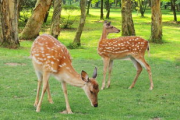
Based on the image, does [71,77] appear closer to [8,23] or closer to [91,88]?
[91,88]

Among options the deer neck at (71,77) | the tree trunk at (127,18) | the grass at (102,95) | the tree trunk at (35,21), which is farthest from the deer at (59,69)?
the tree trunk at (127,18)

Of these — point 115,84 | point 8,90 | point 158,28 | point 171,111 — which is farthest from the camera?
point 158,28

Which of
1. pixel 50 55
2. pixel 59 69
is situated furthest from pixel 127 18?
pixel 59 69

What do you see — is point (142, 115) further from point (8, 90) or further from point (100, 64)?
point (100, 64)

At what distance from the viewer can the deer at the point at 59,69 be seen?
6.84 meters

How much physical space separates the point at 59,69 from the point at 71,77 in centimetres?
30

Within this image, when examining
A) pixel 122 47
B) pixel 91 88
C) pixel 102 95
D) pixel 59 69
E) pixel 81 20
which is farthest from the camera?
pixel 81 20

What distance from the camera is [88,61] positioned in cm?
1538

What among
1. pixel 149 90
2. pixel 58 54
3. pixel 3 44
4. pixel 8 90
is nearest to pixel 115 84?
pixel 149 90

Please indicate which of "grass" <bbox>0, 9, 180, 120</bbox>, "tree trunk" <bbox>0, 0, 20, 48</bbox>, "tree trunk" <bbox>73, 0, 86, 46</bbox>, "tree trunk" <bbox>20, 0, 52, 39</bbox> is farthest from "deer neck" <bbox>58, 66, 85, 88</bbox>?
"tree trunk" <bbox>20, 0, 52, 39</bbox>

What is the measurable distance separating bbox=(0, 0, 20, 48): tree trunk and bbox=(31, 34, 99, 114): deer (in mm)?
10009

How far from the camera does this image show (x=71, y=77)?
706 centimetres

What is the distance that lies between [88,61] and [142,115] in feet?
26.3

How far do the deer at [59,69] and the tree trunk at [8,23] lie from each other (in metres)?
10.0
